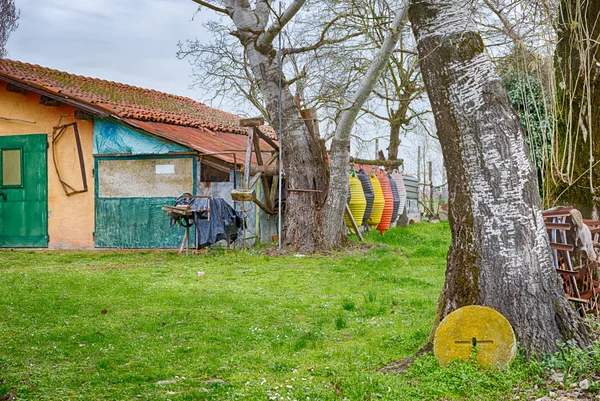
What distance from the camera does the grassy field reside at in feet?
15.0

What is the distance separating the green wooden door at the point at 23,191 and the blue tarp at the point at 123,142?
68.5 inches

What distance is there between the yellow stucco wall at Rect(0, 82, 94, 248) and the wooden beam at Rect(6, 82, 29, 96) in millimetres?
87

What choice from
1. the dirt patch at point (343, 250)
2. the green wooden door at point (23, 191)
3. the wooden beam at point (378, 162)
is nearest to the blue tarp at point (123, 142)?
the green wooden door at point (23, 191)

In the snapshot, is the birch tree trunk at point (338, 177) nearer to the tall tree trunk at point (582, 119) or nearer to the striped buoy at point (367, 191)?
the striped buoy at point (367, 191)

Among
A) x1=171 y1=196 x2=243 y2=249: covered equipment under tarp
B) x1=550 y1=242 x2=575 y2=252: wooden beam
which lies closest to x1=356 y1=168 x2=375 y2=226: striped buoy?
x1=171 y1=196 x2=243 y2=249: covered equipment under tarp

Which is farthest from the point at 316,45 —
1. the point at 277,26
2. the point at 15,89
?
the point at 15,89

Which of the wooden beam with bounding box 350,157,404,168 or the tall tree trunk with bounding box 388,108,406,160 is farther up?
the tall tree trunk with bounding box 388,108,406,160

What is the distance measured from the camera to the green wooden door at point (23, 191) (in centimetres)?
1703

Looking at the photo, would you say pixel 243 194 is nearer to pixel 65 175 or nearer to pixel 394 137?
pixel 65 175

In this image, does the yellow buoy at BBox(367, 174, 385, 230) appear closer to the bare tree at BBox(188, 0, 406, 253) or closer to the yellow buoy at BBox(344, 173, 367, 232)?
the yellow buoy at BBox(344, 173, 367, 232)

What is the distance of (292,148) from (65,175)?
6.41 meters

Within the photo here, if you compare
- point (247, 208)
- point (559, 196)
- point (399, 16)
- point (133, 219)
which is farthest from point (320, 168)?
point (559, 196)

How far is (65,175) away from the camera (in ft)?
55.3

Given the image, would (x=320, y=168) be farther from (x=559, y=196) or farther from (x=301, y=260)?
(x=559, y=196)
